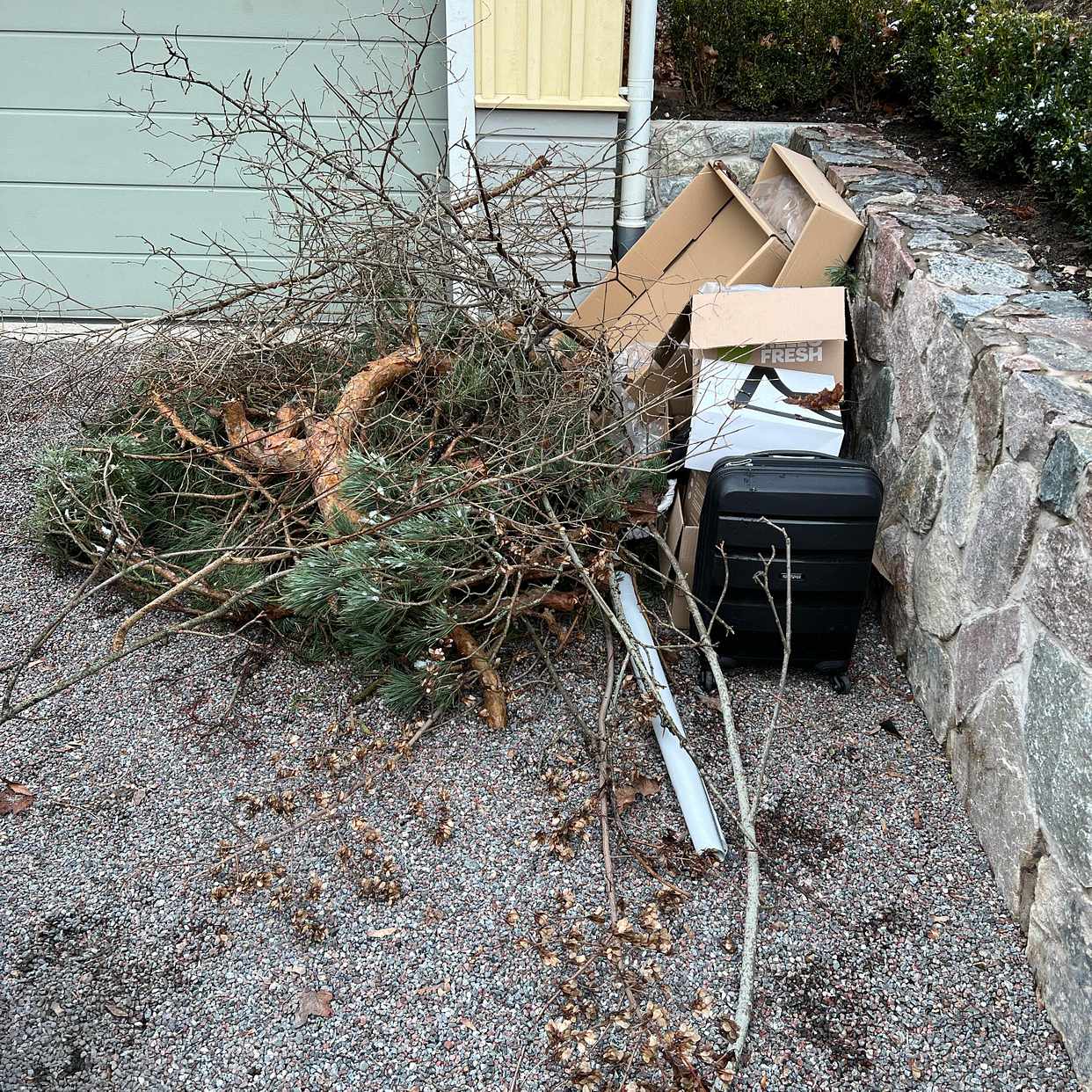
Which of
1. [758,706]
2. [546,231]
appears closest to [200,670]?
[758,706]

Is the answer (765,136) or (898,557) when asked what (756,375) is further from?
A: (765,136)

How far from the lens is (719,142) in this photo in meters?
4.57

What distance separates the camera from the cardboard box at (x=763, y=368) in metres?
3.15

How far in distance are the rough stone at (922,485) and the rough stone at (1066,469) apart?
2.08ft

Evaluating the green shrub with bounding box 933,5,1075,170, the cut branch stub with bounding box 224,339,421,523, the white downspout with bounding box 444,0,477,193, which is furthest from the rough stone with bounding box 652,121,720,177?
the cut branch stub with bounding box 224,339,421,523

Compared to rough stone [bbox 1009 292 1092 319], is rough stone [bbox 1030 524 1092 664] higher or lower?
lower

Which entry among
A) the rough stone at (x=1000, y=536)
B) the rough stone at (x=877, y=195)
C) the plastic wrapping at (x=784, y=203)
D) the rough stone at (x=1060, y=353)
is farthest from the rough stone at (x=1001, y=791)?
the rough stone at (x=877, y=195)

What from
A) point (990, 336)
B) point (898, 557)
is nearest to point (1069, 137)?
point (990, 336)

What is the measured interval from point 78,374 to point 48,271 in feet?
5.08

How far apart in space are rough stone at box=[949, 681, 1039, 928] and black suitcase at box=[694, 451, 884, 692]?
509 mm

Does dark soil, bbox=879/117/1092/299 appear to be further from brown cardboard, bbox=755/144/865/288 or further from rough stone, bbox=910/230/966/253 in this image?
brown cardboard, bbox=755/144/865/288

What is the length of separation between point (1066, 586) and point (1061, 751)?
355mm

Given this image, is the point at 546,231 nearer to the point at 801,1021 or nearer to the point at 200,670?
the point at 200,670

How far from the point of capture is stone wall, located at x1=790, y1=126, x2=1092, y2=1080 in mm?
2078
